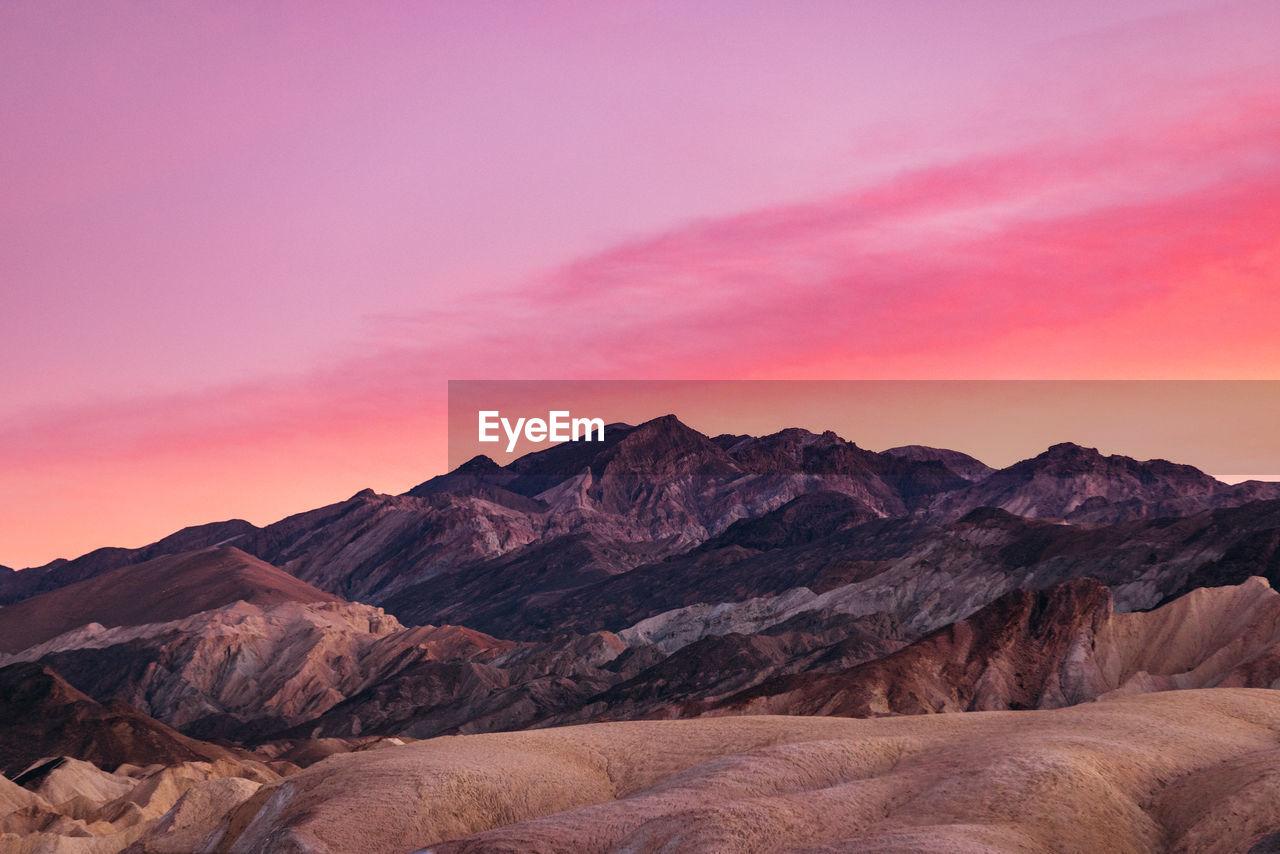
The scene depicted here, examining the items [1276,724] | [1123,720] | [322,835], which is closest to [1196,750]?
[1123,720]

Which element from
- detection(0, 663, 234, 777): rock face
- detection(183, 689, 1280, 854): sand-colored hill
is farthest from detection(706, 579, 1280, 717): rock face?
detection(0, 663, 234, 777): rock face

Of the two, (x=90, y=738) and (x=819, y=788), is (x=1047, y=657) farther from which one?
(x=90, y=738)

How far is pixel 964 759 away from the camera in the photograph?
56.4 m

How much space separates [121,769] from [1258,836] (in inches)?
5231

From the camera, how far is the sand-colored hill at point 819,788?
47.8m

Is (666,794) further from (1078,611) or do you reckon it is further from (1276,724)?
(1078,611)

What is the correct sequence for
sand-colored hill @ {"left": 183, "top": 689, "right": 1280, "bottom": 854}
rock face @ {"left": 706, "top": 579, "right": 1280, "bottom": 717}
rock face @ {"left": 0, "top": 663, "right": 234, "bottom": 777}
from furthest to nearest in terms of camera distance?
rock face @ {"left": 0, "top": 663, "right": 234, "bottom": 777} < rock face @ {"left": 706, "top": 579, "right": 1280, "bottom": 717} < sand-colored hill @ {"left": 183, "top": 689, "right": 1280, "bottom": 854}

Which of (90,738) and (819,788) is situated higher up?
(819,788)

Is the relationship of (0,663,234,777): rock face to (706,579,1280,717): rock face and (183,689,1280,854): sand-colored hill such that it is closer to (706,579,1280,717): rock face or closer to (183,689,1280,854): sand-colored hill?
(706,579,1280,717): rock face

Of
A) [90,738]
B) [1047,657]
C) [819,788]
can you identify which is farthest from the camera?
[90,738]

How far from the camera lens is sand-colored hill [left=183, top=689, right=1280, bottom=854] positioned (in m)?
47.8

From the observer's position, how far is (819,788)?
56969mm

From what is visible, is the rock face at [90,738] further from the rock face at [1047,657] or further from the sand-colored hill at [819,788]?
the sand-colored hill at [819,788]

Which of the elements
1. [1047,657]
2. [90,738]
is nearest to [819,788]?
[1047,657]
